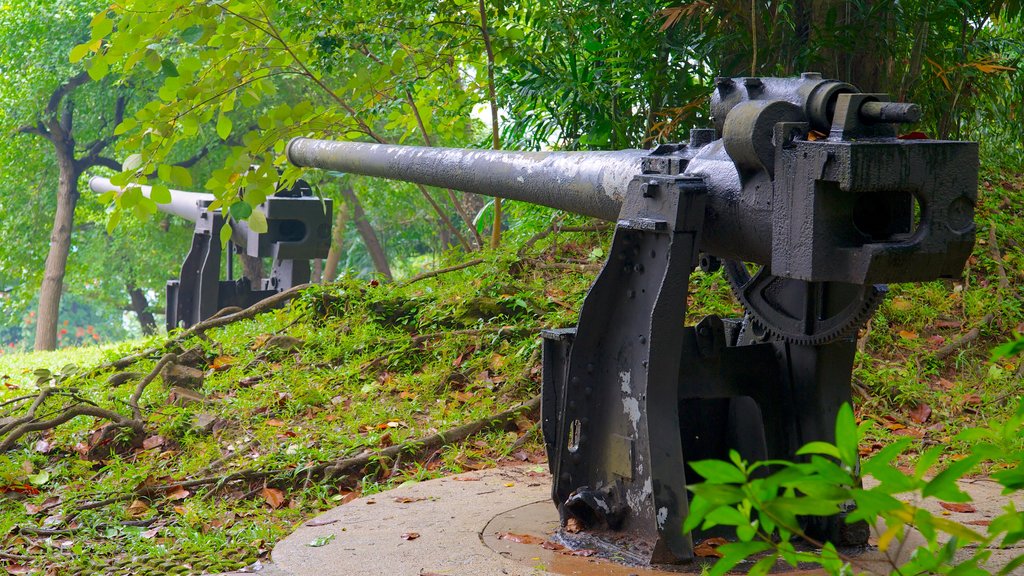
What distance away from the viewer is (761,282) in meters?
3.60

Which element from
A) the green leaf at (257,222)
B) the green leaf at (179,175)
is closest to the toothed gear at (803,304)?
the green leaf at (179,175)

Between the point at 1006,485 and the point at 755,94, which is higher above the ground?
the point at 755,94

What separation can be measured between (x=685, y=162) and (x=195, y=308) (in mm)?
7611

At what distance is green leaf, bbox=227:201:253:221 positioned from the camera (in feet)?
17.8

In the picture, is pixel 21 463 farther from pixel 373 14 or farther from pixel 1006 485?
pixel 1006 485

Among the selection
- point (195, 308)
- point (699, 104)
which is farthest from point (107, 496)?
point (195, 308)

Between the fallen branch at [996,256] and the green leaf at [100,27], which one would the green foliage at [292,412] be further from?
the fallen branch at [996,256]

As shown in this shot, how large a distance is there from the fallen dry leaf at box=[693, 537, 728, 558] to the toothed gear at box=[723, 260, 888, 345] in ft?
2.28

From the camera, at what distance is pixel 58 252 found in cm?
1858

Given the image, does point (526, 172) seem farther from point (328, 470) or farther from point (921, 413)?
point (921, 413)

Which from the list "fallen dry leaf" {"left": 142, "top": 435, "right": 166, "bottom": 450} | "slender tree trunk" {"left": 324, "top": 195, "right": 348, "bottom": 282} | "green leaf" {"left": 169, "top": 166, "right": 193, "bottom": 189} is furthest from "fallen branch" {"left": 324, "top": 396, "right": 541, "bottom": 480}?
"slender tree trunk" {"left": 324, "top": 195, "right": 348, "bottom": 282}

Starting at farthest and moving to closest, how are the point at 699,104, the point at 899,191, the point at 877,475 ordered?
the point at 699,104 → the point at 899,191 → the point at 877,475

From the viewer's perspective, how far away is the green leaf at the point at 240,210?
214 inches

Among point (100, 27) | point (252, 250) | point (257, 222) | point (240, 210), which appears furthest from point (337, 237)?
point (100, 27)
